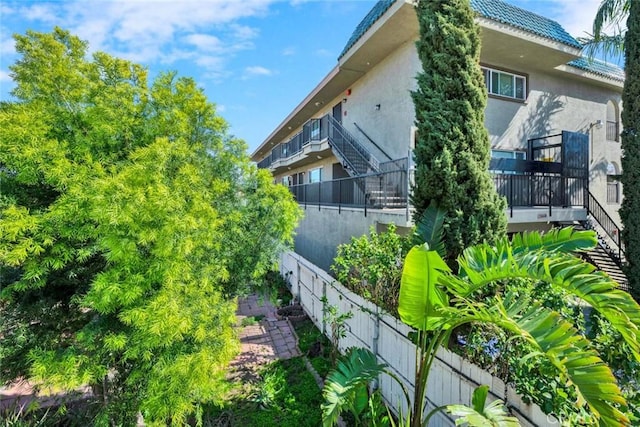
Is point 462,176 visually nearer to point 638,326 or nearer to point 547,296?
point 547,296

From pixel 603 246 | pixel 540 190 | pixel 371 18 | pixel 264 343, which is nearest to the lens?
pixel 264 343

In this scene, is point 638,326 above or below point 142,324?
above

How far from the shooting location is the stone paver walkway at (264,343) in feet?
22.7

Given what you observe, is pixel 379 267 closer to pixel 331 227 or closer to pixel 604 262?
pixel 331 227

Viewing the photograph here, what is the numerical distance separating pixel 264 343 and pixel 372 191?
17.3 ft

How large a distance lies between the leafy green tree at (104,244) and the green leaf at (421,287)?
2580 millimetres

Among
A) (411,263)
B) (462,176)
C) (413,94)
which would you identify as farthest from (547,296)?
(413,94)

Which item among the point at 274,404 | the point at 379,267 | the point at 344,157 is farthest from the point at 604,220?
the point at 274,404

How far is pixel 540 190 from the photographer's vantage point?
9812 mm

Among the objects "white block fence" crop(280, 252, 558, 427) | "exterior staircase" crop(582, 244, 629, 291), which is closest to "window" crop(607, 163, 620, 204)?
"exterior staircase" crop(582, 244, 629, 291)

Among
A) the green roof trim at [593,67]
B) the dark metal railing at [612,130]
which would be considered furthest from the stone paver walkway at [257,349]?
the dark metal railing at [612,130]

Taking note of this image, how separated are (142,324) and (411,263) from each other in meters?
3.00

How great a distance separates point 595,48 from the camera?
1236 cm

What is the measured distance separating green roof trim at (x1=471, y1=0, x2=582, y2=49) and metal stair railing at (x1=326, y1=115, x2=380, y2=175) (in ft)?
18.7
